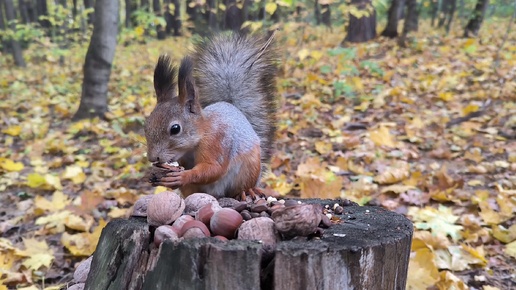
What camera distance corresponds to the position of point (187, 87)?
1229mm

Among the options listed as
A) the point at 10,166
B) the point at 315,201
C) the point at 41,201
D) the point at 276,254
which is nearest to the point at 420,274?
the point at 315,201

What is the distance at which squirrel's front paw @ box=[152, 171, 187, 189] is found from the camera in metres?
1.14

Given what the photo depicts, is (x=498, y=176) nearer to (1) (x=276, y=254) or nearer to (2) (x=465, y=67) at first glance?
(1) (x=276, y=254)

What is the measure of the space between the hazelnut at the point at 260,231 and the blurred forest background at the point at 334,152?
0.72m

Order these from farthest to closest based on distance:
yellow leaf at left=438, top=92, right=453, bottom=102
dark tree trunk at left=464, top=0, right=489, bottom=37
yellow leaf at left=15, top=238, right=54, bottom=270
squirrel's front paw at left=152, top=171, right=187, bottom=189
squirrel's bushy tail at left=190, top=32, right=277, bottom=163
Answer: dark tree trunk at left=464, top=0, right=489, bottom=37
yellow leaf at left=438, top=92, right=453, bottom=102
yellow leaf at left=15, top=238, right=54, bottom=270
squirrel's bushy tail at left=190, top=32, right=277, bottom=163
squirrel's front paw at left=152, top=171, right=187, bottom=189

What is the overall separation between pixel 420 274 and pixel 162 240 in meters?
0.97

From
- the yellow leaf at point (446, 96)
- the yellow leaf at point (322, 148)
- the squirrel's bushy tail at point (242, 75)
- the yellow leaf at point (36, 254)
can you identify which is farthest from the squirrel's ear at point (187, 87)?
the yellow leaf at point (446, 96)

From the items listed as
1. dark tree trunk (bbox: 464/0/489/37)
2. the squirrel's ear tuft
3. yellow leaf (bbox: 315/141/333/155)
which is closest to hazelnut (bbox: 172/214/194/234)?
the squirrel's ear tuft

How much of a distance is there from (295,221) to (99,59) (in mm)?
3683

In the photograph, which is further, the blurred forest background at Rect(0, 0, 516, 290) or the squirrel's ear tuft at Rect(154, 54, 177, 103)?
the blurred forest background at Rect(0, 0, 516, 290)

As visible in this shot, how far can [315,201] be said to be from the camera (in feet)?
4.59

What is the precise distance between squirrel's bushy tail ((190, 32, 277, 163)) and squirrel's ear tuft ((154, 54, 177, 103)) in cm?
25

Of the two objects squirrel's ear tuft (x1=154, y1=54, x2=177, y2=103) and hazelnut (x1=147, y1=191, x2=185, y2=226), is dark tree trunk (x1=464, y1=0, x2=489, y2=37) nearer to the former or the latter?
squirrel's ear tuft (x1=154, y1=54, x2=177, y2=103)

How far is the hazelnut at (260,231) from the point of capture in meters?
0.93
